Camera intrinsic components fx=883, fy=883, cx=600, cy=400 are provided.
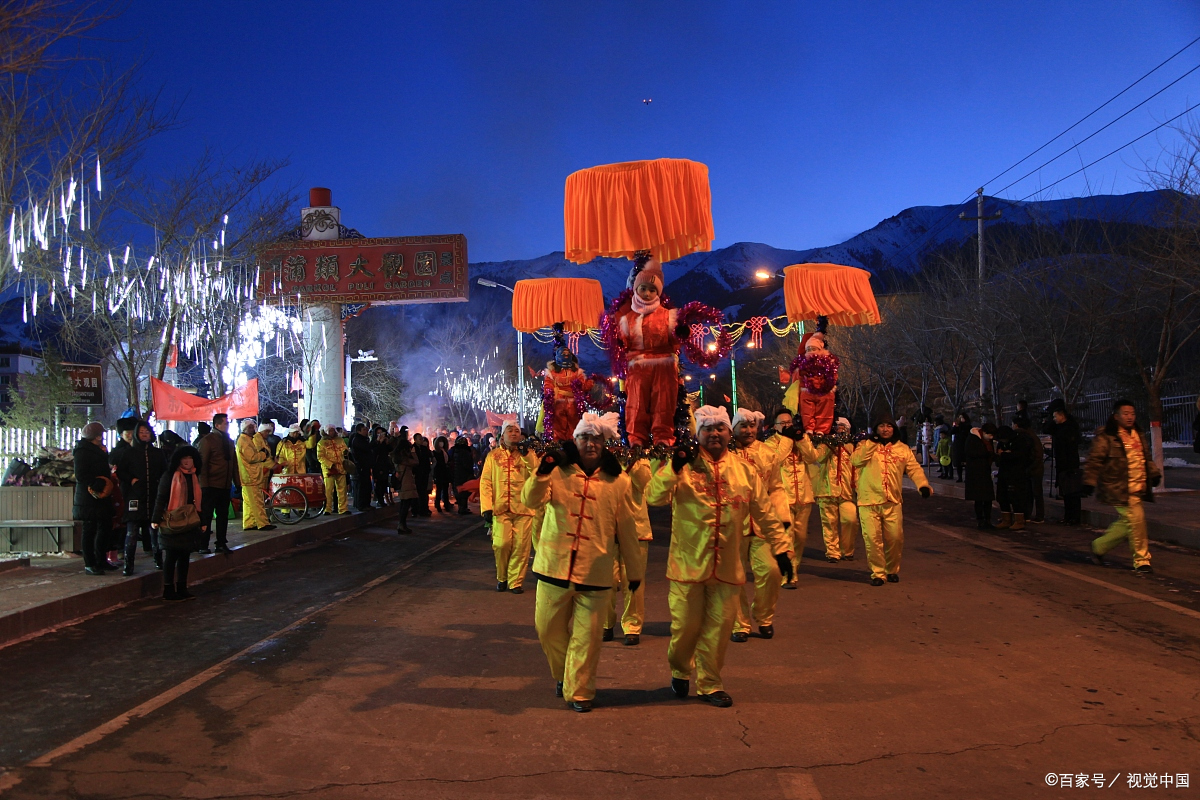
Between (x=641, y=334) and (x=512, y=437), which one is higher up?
(x=641, y=334)

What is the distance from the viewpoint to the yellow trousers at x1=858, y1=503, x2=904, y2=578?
9359 millimetres

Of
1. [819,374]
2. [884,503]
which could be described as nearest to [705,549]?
[884,503]

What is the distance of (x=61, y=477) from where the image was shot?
11875 mm

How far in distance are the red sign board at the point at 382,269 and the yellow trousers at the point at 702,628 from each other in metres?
24.9

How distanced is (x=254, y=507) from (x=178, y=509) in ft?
20.0

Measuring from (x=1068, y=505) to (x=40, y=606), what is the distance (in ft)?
46.0

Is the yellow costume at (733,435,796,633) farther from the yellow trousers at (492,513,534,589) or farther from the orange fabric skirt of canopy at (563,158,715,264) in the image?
the yellow trousers at (492,513,534,589)

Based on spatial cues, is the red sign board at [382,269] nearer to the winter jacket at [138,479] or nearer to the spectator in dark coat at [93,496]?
the winter jacket at [138,479]

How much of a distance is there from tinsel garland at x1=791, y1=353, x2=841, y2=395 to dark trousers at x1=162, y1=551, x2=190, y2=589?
26.2 feet

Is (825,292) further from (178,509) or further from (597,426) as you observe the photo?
(178,509)

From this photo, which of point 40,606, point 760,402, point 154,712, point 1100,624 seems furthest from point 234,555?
point 760,402

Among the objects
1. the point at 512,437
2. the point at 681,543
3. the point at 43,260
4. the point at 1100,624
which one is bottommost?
the point at 1100,624

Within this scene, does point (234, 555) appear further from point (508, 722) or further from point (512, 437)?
point (508, 722)

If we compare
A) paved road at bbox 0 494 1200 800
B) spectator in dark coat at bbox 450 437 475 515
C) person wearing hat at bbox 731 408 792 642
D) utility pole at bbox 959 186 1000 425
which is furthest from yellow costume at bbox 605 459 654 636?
utility pole at bbox 959 186 1000 425
